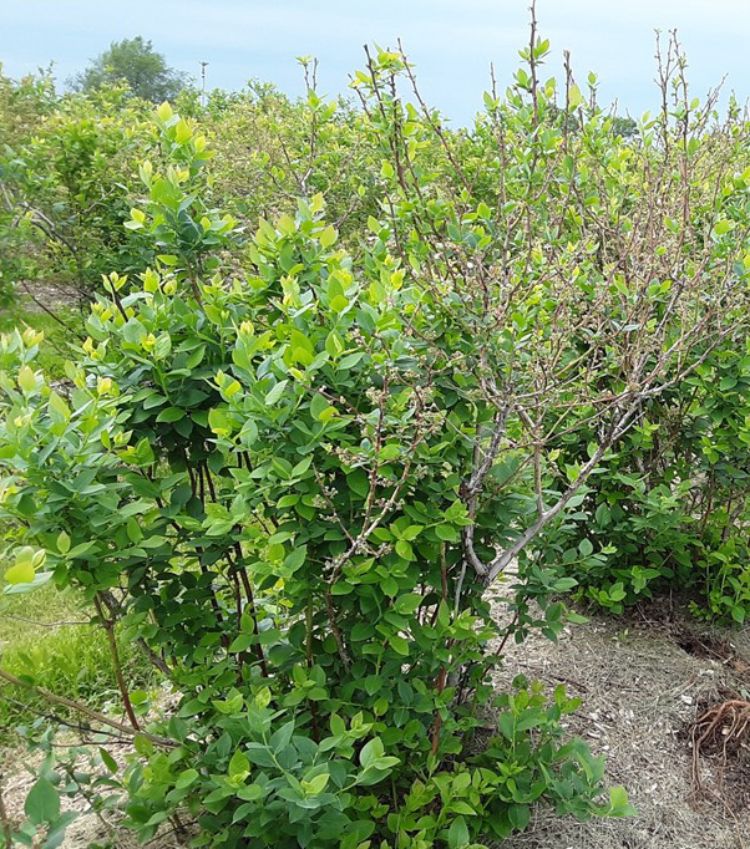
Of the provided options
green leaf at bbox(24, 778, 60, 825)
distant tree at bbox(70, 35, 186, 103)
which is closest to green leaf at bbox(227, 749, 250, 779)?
green leaf at bbox(24, 778, 60, 825)

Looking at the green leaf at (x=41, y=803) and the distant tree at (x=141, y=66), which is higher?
the distant tree at (x=141, y=66)

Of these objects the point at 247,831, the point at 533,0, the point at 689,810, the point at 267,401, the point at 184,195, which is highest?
the point at 533,0

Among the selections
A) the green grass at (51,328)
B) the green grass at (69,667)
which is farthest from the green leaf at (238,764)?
the green grass at (51,328)

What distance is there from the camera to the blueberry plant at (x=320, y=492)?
1.68m

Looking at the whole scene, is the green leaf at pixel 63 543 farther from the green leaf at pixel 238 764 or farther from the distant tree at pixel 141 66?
the distant tree at pixel 141 66

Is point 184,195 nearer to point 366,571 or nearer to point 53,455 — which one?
point 53,455

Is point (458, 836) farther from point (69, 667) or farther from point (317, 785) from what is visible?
point (69, 667)

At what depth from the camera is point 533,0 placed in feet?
7.13

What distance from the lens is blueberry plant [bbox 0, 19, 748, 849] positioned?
168cm

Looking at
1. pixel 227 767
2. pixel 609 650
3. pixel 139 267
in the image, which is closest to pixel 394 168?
pixel 227 767

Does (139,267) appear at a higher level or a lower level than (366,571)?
higher

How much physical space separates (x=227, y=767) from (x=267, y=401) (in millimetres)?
878

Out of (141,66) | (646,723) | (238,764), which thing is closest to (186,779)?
(238,764)

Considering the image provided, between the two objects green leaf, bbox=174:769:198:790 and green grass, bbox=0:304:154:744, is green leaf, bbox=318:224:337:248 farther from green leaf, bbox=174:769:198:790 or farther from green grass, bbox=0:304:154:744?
green grass, bbox=0:304:154:744
